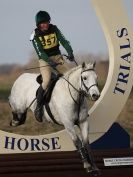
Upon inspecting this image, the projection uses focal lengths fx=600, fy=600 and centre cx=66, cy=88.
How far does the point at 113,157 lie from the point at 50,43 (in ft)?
4.11

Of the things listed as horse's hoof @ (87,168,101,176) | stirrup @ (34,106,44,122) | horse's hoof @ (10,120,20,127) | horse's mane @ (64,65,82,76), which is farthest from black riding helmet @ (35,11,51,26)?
horse's hoof @ (87,168,101,176)

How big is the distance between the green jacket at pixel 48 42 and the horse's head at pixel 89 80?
0.30 meters

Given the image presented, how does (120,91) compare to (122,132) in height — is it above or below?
above

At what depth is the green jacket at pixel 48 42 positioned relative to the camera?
5477 millimetres

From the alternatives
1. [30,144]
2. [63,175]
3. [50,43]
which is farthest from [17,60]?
[63,175]

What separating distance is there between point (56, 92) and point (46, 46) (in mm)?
434

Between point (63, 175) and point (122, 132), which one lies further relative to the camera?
point (122, 132)

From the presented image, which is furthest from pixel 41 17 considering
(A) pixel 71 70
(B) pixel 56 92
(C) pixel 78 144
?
(C) pixel 78 144

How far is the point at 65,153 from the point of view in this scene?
5582mm

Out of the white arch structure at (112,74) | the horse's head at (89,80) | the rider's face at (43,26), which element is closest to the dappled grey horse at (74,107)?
the horse's head at (89,80)

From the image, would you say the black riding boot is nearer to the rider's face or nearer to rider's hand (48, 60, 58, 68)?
rider's hand (48, 60, 58, 68)

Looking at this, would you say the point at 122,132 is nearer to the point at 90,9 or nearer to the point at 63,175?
the point at 63,175

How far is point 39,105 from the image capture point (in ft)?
18.3

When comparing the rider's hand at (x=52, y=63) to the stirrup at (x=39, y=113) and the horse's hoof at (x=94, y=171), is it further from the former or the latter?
the horse's hoof at (x=94, y=171)
